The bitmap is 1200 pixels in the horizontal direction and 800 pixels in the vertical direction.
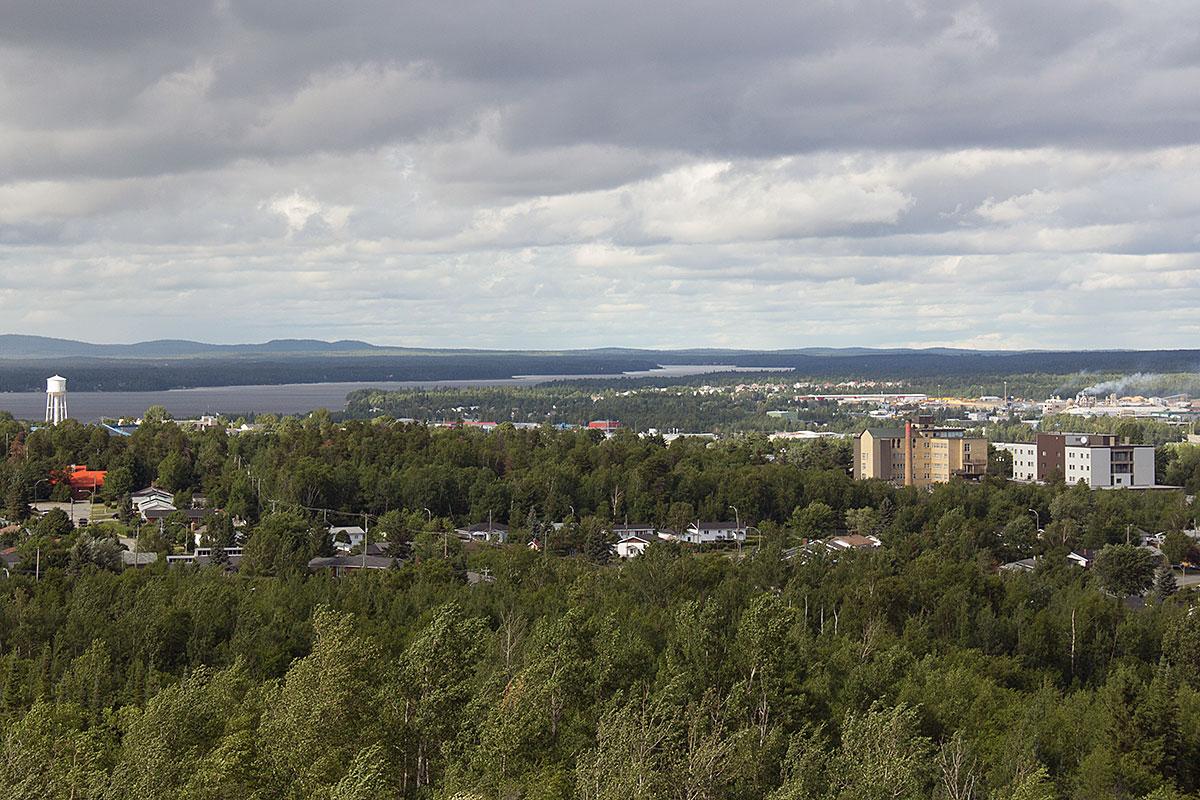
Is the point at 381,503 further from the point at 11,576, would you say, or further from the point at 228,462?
the point at 11,576

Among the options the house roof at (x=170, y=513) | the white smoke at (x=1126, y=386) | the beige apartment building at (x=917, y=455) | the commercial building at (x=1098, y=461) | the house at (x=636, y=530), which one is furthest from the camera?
the white smoke at (x=1126, y=386)

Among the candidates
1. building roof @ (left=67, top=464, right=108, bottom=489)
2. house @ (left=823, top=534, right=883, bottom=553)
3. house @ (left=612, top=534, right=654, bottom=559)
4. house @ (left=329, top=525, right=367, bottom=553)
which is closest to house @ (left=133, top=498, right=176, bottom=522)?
building roof @ (left=67, top=464, right=108, bottom=489)

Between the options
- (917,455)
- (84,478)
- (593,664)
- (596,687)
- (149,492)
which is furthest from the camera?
(917,455)

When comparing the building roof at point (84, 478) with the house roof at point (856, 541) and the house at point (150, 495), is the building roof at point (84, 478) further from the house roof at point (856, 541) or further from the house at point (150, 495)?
the house roof at point (856, 541)

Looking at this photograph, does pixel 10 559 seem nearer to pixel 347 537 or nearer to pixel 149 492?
pixel 347 537

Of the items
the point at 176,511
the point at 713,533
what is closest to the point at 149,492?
the point at 176,511

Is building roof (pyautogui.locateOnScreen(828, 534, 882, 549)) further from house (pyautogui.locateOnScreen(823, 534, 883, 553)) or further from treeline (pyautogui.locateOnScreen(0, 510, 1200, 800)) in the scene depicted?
treeline (pyautogui.locateOnScreen(0, 510, 1200, 800))

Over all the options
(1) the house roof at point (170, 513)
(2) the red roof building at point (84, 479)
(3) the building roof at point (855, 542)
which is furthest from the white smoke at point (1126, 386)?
(1) the house roof at point (170, 513)
